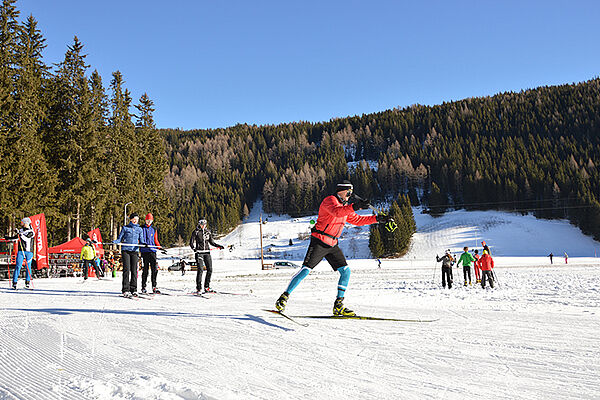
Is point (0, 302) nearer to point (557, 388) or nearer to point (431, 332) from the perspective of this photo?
point (431, 332)

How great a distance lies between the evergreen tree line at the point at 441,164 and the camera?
106250mm

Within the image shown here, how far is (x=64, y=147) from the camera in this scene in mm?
28062

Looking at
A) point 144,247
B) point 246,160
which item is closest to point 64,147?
point 144,247

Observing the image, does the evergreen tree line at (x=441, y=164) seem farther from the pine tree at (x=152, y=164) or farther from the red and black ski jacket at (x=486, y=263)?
the red and black ski jacket at (x=486, y=263)

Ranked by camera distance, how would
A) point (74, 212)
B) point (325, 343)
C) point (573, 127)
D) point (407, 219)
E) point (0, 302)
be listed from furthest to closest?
1. point (573, 127)
2. point (407, 219)
3. point (74, 212)
4. point (0, 302)
5. point (325, 343)

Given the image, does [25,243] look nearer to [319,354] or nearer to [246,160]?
[319,354]

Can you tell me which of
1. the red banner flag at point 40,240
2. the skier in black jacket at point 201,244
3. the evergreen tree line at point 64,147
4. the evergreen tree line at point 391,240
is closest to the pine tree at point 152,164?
the evergreen tree line at point 64,147

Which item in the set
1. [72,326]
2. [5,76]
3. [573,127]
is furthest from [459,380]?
[573,127]

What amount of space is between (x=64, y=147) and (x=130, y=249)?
24372mm

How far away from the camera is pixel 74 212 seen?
28.8 m

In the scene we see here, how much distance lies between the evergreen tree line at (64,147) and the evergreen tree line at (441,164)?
73.6m

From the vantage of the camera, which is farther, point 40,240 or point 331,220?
point 40,240

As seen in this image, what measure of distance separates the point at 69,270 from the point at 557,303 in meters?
23.6

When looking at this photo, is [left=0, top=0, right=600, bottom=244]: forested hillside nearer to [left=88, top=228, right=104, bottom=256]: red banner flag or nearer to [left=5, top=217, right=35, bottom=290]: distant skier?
[left=88, top=228, right=104, bottom=256]: red banner flag
